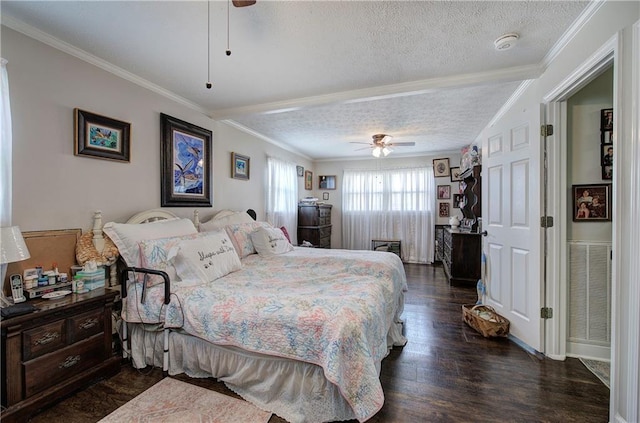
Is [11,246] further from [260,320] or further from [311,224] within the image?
[311,224]

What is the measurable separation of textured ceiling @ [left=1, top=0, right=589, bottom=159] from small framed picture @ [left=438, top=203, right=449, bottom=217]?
2888 mm

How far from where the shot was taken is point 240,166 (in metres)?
4.16

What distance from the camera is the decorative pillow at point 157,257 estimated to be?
217 cm

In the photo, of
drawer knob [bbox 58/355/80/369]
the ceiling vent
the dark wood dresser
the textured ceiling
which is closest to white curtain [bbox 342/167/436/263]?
the textured ceiling

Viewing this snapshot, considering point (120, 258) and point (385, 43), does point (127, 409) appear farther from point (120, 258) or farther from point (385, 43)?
point (385, 43)

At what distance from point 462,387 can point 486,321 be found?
0.98m

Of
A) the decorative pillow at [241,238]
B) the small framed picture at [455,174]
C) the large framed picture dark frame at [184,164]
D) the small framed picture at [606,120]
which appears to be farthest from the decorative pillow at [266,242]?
the small framed picture at [455,174]

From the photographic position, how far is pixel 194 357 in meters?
2.04

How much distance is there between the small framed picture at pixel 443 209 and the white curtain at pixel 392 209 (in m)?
0.19

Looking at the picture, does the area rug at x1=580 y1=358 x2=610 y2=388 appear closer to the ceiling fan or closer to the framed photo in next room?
the ceiling fan

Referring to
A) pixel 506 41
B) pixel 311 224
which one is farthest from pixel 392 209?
pixel 506 41

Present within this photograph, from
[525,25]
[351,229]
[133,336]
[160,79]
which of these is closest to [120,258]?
[133,336]

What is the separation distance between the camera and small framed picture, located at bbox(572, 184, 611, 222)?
222 centimetres

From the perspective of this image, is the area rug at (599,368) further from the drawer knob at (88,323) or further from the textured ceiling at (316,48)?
the drawer knob at (88,323)
